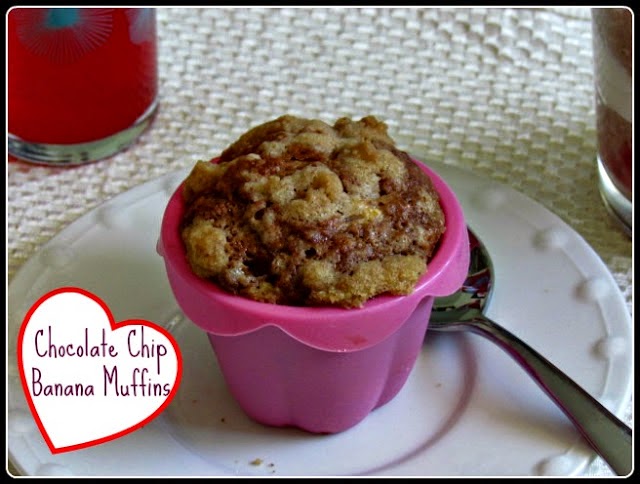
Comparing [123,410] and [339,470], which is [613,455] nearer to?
[339,470]

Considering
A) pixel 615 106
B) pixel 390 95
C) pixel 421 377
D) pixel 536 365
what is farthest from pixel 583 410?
pixel 390 95

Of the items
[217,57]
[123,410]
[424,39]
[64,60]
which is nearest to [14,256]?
[64,60]

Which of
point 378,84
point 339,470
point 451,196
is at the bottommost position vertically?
point 339,470

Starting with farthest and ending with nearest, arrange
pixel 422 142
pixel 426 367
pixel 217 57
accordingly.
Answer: pixel 217 57 → pixel 422 142 → pixel 426 367

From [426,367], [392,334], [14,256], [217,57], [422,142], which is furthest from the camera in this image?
[217,57]

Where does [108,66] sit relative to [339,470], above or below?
above

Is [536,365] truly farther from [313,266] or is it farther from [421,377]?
[313,266]
